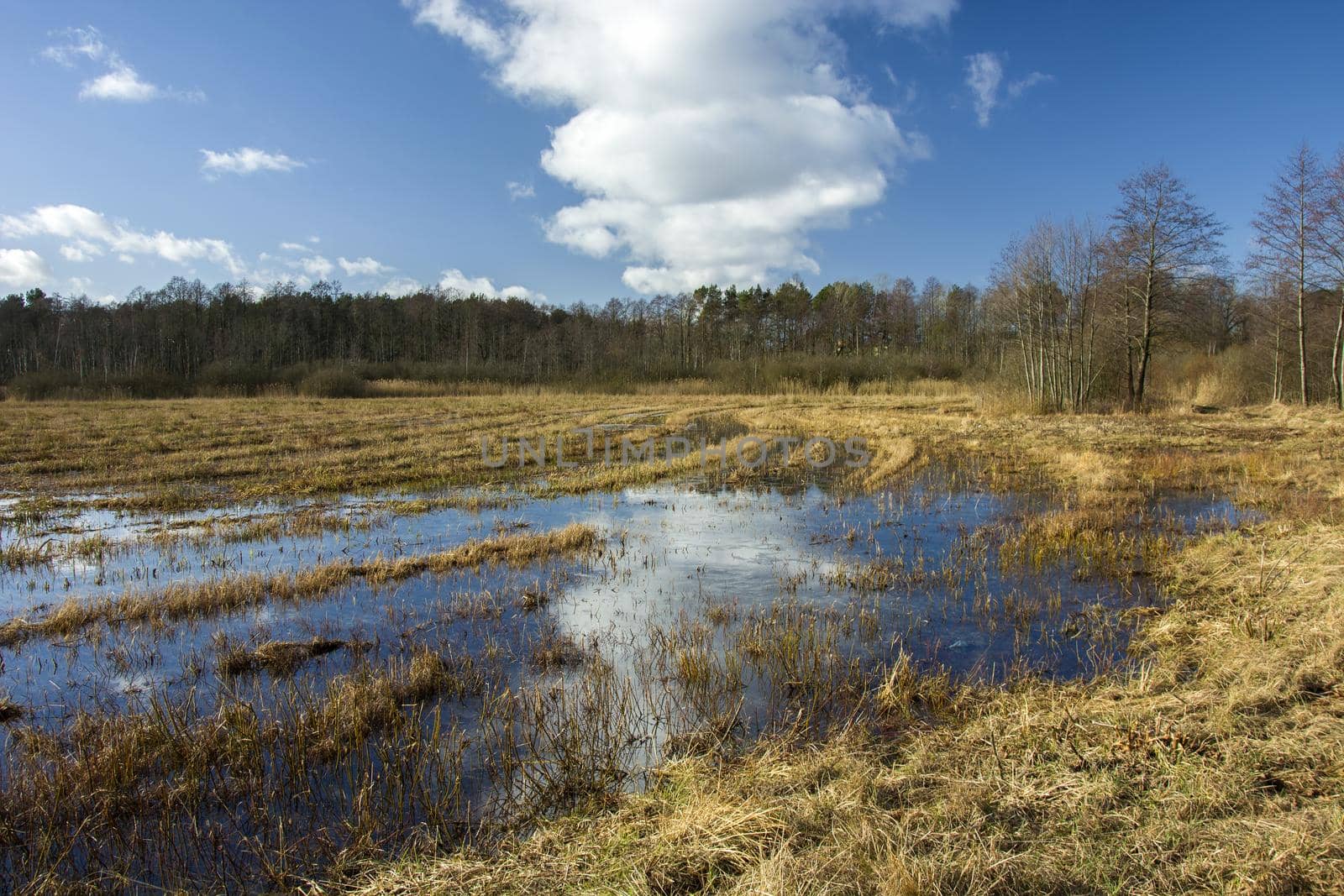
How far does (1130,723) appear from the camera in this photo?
445 centimetres

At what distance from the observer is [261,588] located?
26.5 ft

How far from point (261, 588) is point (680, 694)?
18.2 feet

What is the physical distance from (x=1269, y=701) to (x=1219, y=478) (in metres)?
12.4

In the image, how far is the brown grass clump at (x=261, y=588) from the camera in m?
7.02

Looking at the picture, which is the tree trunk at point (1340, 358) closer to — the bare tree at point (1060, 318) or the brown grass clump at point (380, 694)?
the bare tree at point (1060, 318)

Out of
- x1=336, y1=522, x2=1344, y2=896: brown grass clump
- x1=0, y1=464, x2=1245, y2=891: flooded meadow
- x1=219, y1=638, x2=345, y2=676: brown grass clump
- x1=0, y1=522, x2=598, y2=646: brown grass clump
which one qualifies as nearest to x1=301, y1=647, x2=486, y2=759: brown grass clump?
x1=0, y1=464, x2=1245, y2=891: flooded meadow

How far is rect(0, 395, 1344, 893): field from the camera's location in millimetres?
3391

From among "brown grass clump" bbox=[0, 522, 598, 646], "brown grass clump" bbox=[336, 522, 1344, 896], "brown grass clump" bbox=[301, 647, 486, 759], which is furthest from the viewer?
"brown grass clump" bbox=[0, 522, 598, 646]

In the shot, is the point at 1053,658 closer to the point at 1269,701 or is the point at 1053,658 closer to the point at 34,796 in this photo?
the point at 1269,701

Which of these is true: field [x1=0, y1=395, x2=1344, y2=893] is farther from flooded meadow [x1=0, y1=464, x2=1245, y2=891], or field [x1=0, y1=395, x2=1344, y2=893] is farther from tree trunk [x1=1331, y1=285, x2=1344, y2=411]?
tree trunk [x1=1331, y1=285, x2=1344, y2=411]

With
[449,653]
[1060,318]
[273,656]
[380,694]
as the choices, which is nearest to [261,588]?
[273,656]

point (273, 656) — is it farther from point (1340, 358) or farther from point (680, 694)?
point (1340, 358)

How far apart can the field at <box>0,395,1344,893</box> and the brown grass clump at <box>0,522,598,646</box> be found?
0.15 ft

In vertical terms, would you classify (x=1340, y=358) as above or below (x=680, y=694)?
above
